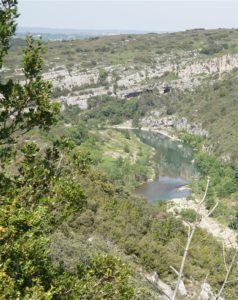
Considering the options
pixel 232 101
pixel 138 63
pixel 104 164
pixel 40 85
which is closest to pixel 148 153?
pixel 104 164

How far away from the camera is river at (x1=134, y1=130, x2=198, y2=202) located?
87.0m

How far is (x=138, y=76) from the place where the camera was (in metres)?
186

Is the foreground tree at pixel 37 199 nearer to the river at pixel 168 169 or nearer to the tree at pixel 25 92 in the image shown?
the tree at pixel 25 92

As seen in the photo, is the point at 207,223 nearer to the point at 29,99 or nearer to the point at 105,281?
the point at 105,281

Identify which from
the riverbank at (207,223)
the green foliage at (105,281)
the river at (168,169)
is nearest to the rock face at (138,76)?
the river at (168,169)

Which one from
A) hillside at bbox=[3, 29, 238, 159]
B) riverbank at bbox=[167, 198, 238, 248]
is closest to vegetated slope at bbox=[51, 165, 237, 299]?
riverbank at bbox=[167, 198, 238, 248]

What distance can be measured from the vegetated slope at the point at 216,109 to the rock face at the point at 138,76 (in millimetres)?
8906

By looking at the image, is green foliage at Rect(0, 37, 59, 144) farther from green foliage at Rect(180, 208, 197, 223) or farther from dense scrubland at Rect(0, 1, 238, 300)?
green foliage at Rect(180, 208, 197, 223)

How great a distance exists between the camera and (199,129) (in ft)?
445

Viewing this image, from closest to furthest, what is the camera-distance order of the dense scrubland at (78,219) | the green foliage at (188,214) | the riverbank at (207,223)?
the dense scrubland at (78,219) < the green foliage at (188,214) < the riverbank at (207,223)

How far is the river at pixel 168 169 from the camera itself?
8700cm

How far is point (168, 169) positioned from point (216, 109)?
132 feet

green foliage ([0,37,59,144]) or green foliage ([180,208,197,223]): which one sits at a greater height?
green foliage ([0,37,59,144])

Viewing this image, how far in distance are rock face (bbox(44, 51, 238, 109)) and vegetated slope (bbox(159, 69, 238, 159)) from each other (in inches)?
351
